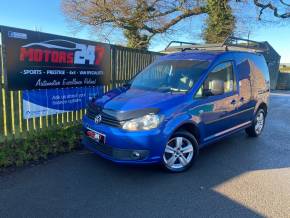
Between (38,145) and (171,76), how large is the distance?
2679 millimetres

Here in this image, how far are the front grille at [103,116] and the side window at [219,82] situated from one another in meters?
1.43

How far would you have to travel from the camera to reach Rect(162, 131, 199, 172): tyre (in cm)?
403

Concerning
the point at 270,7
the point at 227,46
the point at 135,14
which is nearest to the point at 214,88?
the point at 227,46

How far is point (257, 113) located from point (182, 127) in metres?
2.96

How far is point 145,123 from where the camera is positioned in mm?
3672

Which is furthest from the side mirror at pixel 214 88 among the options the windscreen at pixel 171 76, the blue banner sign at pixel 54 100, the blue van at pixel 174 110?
the blue banner sign at pixel 54 100

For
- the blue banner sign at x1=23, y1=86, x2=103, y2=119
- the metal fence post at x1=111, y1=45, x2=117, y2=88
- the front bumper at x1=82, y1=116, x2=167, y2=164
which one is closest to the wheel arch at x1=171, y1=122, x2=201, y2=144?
the front bumper at x1=82, y1=116, x2=167, y2=164

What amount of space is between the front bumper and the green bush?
4.93 feet

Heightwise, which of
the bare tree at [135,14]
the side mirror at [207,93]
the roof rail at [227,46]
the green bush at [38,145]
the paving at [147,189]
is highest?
the bare tree at [135,14]

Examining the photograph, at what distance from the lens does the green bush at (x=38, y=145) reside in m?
4.26

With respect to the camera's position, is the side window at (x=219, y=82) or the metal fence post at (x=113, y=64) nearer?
the side window at (x=219, y=82)

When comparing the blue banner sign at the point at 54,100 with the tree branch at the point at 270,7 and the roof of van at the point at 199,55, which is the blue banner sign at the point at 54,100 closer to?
the roof of van at the point at 199,55

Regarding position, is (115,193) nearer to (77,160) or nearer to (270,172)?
(77,160)

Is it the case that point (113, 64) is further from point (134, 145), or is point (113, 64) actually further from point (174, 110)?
point (134, 145)
